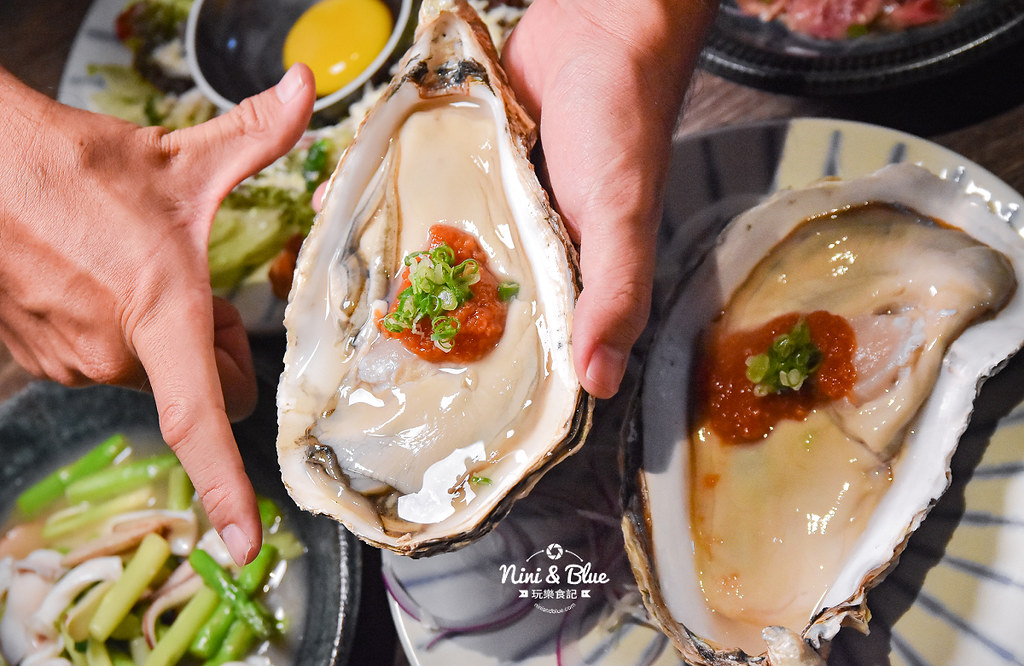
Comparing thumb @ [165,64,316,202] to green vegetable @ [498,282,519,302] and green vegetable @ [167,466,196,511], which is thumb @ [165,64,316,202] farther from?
green vegetable @ [167,466,196,511]

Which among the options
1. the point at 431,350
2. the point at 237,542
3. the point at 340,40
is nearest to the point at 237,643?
the point at 237,542

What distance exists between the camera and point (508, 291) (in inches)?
50.6

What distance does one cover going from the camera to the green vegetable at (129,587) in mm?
1544

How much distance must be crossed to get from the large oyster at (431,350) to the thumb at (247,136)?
13 centimetres

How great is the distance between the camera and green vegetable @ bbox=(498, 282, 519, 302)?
129 cm

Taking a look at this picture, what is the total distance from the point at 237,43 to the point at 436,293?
1257mm

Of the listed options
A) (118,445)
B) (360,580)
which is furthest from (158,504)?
(360,580)

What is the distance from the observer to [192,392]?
118 centimetres

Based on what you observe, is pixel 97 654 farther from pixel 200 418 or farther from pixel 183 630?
pixel 200 418

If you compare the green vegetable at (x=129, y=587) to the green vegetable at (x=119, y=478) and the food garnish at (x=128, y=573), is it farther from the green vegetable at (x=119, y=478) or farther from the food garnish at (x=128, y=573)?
the green vegetable at (x=119, y=478)

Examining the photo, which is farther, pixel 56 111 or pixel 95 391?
pixel 95 391

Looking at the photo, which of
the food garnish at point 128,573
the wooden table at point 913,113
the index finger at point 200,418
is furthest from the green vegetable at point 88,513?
the index finger at point 200,418

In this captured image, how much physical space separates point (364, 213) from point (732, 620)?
95cm

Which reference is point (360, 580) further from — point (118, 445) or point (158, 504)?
point (118, 445)
